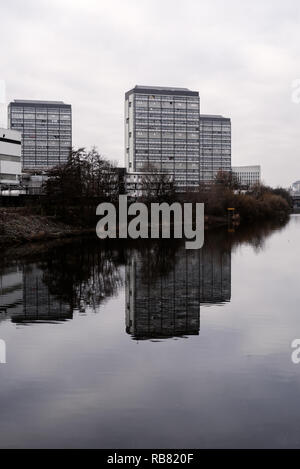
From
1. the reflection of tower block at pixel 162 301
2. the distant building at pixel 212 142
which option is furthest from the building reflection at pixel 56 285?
the distant building at pixel 212 142

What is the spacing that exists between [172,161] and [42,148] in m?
27.2

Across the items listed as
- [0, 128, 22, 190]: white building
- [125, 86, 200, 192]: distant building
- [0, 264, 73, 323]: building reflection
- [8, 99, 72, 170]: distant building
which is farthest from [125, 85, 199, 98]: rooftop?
[0, 264, 73, 323]: building reflection

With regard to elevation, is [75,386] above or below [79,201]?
below

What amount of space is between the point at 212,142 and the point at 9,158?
83.5 m

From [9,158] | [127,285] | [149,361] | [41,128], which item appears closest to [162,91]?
[41,128]

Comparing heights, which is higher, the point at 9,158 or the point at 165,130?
the point at 165,130

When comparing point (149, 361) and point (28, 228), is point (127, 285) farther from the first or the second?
point (28, 228)

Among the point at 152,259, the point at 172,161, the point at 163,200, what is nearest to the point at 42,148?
the point at 172,161

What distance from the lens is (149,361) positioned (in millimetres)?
7125

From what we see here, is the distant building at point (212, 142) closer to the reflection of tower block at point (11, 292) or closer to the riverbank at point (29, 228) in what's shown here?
the riverbank at point (29, 228)

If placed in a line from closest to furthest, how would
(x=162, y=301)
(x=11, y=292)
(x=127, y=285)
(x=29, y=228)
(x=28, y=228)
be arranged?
(x=162, y=301) → (x=11, y=292) → (x=127, y=285) → (x=28, y=228) → (x=29, y=228)

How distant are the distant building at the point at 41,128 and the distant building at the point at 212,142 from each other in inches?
1350
